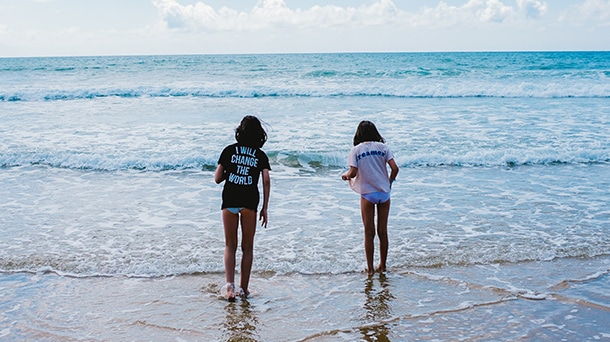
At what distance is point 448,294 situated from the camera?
5.16m

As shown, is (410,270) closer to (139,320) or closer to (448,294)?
(448,294)

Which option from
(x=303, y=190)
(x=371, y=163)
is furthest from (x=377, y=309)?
(x=303, y=190)

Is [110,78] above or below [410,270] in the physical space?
above

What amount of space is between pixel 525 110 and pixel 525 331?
18.2 m

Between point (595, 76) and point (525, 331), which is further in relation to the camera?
point (595, 76)

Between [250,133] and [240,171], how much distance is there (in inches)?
13.9

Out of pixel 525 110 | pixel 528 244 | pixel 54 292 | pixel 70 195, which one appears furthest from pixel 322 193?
pixel 525 110

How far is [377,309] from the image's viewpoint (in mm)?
4812

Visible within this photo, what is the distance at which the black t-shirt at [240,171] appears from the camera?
4.91 m

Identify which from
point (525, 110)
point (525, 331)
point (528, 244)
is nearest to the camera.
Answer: point (525, 331)

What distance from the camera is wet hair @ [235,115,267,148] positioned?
485cm

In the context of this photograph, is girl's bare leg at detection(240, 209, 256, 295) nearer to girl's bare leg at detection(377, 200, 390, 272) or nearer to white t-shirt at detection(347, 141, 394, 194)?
white t-shirt at detection(347, 141, 394, 194)

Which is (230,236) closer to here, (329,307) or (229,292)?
(229,292)

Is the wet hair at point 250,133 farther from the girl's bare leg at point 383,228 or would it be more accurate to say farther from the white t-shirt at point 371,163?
the girl's bare leg at point 383,228
